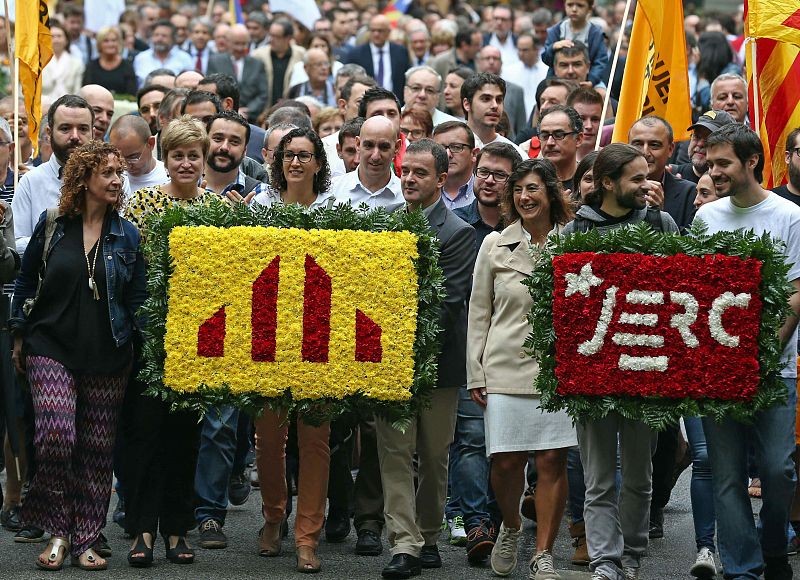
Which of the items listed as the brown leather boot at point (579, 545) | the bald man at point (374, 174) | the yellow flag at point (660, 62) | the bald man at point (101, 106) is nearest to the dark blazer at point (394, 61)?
the bald man at point (101, 106)

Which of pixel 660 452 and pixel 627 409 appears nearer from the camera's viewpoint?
pixel 627 409

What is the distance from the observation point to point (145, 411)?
8820 millimetres

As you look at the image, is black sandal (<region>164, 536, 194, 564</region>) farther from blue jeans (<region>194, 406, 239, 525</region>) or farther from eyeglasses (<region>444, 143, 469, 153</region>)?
eyeglasses (<region>444, 143, 469, 153</region>)

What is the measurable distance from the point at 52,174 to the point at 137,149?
0.60 metres

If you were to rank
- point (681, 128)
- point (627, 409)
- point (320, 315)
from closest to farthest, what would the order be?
point (627, 409) → point (320, 315) → point (681, 128)

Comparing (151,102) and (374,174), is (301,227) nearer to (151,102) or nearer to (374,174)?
(374,174)

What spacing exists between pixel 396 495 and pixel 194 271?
1.68m

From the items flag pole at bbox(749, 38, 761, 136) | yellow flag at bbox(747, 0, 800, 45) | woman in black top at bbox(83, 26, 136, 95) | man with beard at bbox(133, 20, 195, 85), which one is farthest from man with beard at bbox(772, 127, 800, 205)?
man with beard at bbox(133, 20, 195, 85)

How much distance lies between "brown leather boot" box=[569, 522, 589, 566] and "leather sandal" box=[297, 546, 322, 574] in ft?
4.97

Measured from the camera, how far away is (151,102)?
13.1 meters

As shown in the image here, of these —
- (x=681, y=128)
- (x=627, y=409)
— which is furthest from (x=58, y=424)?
(x=681, y=128)

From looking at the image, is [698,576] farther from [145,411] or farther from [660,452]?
[145,411]

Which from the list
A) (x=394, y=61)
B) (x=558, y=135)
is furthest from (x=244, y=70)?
(x=558, y=135)

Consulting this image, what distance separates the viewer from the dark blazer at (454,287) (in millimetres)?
8750
